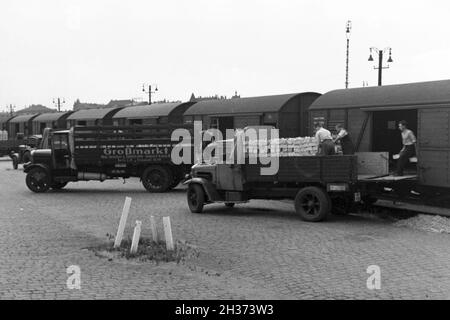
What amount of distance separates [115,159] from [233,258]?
1146cm

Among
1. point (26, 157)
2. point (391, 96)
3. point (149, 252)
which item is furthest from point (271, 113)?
point (26, 157)

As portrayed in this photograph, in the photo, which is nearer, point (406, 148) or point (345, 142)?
point (406, 148)

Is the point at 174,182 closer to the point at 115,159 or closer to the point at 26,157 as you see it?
the point at 115,159

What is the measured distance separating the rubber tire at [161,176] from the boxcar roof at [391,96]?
220 inches

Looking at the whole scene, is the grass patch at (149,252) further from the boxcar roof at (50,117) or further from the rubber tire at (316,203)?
the boxcar roof at (50,117)

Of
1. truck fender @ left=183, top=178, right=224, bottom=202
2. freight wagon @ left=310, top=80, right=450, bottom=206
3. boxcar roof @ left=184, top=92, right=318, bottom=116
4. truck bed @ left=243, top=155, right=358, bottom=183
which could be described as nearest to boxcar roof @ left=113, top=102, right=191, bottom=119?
boxcar roof @ left=184, top=92, right=318, bottom=116

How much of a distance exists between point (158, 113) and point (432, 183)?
1640cm

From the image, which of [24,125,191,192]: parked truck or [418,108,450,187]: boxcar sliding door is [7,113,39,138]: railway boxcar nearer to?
[24,125,191,192]: parked truck

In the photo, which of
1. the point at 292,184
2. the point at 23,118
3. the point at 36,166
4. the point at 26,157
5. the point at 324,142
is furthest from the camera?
the point at 23,118

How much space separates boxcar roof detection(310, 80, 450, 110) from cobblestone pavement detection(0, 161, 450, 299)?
121 inches

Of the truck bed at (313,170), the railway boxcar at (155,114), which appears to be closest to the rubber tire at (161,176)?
the truck bed at (313,170)

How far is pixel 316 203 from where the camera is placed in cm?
1219

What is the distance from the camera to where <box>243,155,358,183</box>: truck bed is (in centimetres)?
1182
